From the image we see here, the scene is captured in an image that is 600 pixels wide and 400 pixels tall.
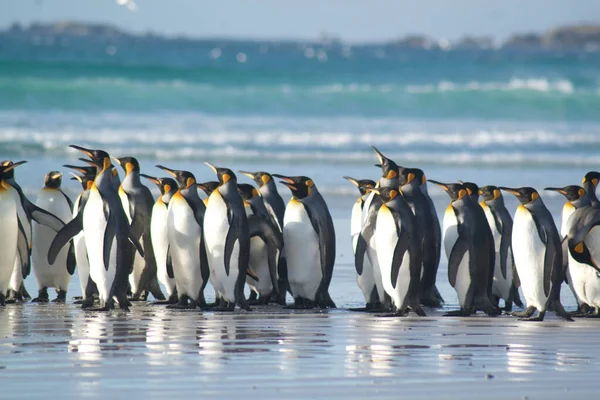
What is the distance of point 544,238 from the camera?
751cm

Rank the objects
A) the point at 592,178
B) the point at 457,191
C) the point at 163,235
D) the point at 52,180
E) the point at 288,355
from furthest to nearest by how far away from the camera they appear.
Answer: the point at 52,180 → the point at 163,235 → the point at 592,178 → the point at 457,191 → the point at 288,355

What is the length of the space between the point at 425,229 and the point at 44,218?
2.77 metres

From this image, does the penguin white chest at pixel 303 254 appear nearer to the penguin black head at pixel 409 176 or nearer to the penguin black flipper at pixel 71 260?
the penguin black head at pixel 409 176

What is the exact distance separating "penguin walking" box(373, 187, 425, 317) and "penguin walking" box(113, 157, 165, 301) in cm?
175

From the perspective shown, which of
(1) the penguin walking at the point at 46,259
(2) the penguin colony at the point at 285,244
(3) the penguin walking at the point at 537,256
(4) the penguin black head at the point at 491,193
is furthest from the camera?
(4) the penguin black head at the point at 491,193

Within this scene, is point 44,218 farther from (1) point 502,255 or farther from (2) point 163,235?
(1) point 502,255

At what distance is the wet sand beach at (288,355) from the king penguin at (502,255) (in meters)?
0.71

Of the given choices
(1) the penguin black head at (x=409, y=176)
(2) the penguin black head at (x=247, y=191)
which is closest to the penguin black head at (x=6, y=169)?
(2) the penguin black head at (x=247, y=191)

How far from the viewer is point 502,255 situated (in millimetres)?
8203

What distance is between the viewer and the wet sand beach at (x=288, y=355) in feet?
16.7

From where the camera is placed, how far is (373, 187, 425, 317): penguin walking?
749 cm

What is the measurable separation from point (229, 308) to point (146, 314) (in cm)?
61

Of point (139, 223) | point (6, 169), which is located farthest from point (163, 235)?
point (6, 169)

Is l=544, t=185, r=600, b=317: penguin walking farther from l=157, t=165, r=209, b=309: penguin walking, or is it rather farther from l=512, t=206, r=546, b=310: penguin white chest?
l=157, t=165, r=209, b=309: penguin walking
